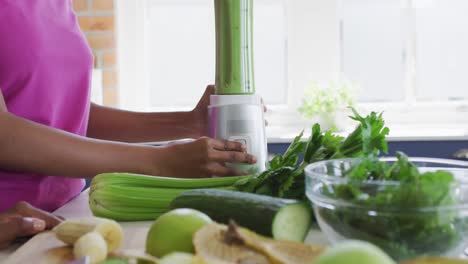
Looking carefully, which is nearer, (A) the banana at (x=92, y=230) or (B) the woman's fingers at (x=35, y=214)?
(A) the banana at (x=92, y=230)

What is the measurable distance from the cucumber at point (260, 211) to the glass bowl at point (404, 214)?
10 cm

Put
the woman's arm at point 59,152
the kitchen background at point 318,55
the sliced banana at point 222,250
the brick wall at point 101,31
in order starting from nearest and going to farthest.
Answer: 1. the sliced banana at point 222,250
2. the woman's arm at point 59,152
3. the brick wall at point 101,31
4. the kitchen background at point 318,55

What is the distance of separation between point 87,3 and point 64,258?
2012 mm

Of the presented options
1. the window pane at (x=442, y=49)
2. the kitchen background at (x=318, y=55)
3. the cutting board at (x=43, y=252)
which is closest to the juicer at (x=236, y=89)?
the cutting board at (x=43, y=252)

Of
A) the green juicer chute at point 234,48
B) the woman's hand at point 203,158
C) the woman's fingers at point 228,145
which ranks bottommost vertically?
the woman's hand at point 203,158

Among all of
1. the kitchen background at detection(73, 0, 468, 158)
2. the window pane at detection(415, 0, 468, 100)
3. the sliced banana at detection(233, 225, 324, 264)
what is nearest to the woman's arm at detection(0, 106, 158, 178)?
the sliced banana at detection(233, 225, 324, 264)

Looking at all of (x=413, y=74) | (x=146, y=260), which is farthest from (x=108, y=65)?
(x=146, y=260)

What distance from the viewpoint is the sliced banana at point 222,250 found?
62cm

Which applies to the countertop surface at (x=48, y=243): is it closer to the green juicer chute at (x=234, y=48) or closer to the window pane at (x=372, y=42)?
the green juicer chute at (x=234, y=48)

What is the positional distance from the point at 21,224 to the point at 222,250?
1.23 feet

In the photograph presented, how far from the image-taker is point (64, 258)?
2.58 feet

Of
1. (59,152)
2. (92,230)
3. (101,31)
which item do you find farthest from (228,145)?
(101,31)

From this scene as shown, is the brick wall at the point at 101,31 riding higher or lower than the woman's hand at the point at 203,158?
higher

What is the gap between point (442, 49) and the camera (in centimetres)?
291
